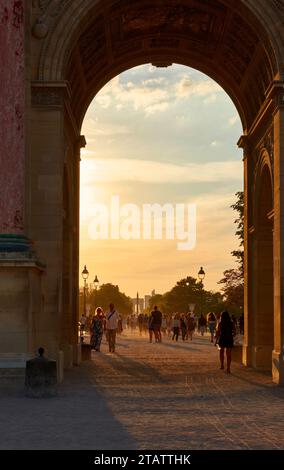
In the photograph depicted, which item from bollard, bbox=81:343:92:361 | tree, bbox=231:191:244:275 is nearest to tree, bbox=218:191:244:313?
tree, bbox=231:191:244:275

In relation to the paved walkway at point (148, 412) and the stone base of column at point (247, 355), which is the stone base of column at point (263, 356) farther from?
the paved walkway at point (148, 412)

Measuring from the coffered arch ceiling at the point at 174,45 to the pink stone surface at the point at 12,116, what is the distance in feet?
9.31

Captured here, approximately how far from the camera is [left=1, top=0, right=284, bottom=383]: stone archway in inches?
1057

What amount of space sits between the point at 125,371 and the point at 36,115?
29.3 ft

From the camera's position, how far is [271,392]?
23.8 metres

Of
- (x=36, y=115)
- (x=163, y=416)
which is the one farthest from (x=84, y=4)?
(x=163, y=416)

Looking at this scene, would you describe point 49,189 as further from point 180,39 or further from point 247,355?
point 247,355

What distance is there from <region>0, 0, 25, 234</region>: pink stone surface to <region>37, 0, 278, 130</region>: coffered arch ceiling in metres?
2.84

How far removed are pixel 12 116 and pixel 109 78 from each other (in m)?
12.8

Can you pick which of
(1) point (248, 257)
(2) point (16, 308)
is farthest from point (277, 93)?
(2) point (16, 308)

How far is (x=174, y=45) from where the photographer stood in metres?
36.0

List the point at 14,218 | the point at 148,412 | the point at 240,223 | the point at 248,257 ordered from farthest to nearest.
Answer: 1. the point at 240,223
2. the point at 248,257
3. the point at 14,218
4. the point at 148,412
